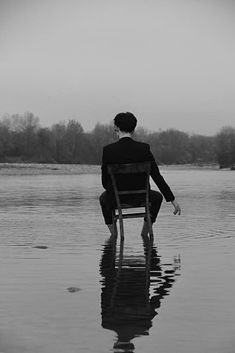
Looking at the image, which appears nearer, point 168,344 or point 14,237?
point 168,344

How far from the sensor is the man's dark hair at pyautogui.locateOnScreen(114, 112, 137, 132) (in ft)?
29.7

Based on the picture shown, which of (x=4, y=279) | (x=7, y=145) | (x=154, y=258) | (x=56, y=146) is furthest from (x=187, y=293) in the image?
(x=56, y=146)

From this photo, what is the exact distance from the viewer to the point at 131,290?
5.38 meters

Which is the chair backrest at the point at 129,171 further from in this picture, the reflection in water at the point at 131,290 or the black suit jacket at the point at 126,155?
the reflection in water at the point at 131,290

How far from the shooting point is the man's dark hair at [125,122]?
9.04 metres

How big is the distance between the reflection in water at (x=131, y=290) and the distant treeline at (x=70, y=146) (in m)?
123

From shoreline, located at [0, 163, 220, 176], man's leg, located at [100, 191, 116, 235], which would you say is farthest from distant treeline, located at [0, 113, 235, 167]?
man's leg, located at [100, 191, 116, 235]

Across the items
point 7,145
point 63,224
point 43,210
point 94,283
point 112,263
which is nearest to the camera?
point 94,283

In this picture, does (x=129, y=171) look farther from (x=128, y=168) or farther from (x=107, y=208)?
(x=107, y=208)

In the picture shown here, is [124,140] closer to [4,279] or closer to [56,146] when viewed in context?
[4,279]

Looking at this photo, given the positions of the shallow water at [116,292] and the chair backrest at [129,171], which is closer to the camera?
the shallow water at [116,292]

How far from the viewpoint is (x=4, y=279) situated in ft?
19.3

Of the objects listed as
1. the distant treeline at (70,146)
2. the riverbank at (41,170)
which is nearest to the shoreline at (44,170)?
the riverbank at (41,170)

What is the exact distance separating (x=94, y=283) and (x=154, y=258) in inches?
66.5
